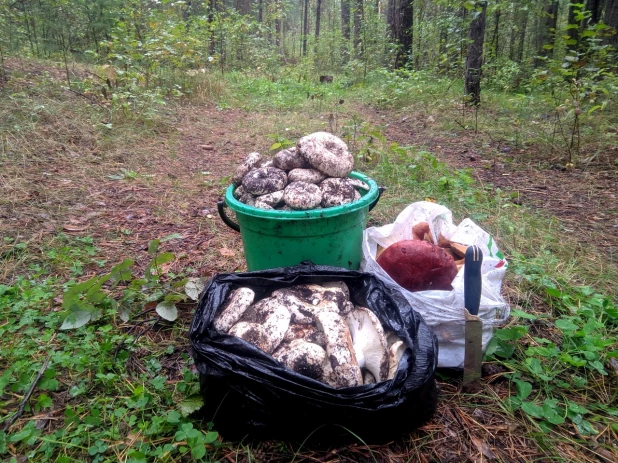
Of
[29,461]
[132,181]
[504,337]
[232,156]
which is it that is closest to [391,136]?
[232,156]

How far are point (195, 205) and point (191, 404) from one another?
7.81 ft

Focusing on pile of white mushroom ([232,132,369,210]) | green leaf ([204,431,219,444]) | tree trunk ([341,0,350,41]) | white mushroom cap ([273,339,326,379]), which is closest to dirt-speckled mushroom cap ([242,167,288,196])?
pile of white mushroom ([232,132,369,210])

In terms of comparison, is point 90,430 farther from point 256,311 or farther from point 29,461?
point 256,311

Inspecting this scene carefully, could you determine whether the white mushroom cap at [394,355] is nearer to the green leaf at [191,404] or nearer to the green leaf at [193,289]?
the green leaf at [191,404]

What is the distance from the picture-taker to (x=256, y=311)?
170 cm

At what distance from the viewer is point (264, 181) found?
2.07 m

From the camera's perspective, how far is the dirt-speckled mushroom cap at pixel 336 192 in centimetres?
199

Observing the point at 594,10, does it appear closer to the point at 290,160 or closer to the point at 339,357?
the point at 290,160

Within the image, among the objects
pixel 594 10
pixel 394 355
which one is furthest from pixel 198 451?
pixel 594 10

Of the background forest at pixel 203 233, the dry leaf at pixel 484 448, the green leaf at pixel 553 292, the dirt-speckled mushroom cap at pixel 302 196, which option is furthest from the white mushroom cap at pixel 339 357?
Result: the green leaf at pixel 553 292

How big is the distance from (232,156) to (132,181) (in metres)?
1.37

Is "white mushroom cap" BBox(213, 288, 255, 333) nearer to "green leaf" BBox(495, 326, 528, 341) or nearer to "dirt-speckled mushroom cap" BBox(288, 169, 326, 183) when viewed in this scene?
"dirt-speckled mushroom cap" BBox(288, 169, 326, 183)

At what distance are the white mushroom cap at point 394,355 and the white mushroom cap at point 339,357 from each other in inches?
4.6

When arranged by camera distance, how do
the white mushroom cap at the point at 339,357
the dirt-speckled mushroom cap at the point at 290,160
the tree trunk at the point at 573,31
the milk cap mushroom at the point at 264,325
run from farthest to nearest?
the tree trunk at the point at 573,31
the dirt-speckled mushroom cap at the point at 290,160
the milk cap mushroom at the point at 264,325
the white mushroom cap at the point at 339,357
